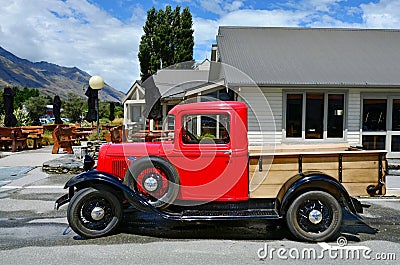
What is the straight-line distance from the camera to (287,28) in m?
16.1

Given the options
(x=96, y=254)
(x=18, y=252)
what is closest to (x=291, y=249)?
(x=96, y=254)

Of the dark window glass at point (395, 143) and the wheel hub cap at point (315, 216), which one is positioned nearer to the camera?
the wheel hub cap at point (315, 216)

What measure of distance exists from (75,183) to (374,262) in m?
4.01

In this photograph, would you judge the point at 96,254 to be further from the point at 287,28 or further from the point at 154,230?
the point at 287,28

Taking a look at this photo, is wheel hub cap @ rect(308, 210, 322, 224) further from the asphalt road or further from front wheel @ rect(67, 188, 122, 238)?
front wheel @ rect(67, 188, 122, 238)

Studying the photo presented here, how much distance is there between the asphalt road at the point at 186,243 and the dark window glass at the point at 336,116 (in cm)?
565

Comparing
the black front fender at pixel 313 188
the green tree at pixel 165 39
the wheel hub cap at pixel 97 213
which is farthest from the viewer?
the green tree at pixel 165 39

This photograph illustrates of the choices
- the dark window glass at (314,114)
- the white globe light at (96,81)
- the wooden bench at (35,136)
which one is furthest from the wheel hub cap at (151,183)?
the wooden bench at (35,136)

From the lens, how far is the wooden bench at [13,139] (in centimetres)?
1427

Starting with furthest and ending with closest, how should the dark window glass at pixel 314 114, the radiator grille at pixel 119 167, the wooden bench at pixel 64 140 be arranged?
the wooden bench at pixel 64 140
the dark window glass at pixel 314 114
the radiator grille at pixel 119 167

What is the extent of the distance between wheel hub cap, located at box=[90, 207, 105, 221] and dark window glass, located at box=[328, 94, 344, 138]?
8954 mm

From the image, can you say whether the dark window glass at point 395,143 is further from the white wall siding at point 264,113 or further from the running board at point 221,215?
the running board at point 221,215

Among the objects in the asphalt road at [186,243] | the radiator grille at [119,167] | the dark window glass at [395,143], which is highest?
the dark window glass at [395,143]

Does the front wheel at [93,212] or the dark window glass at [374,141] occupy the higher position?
the dark window glass at [374,141]
